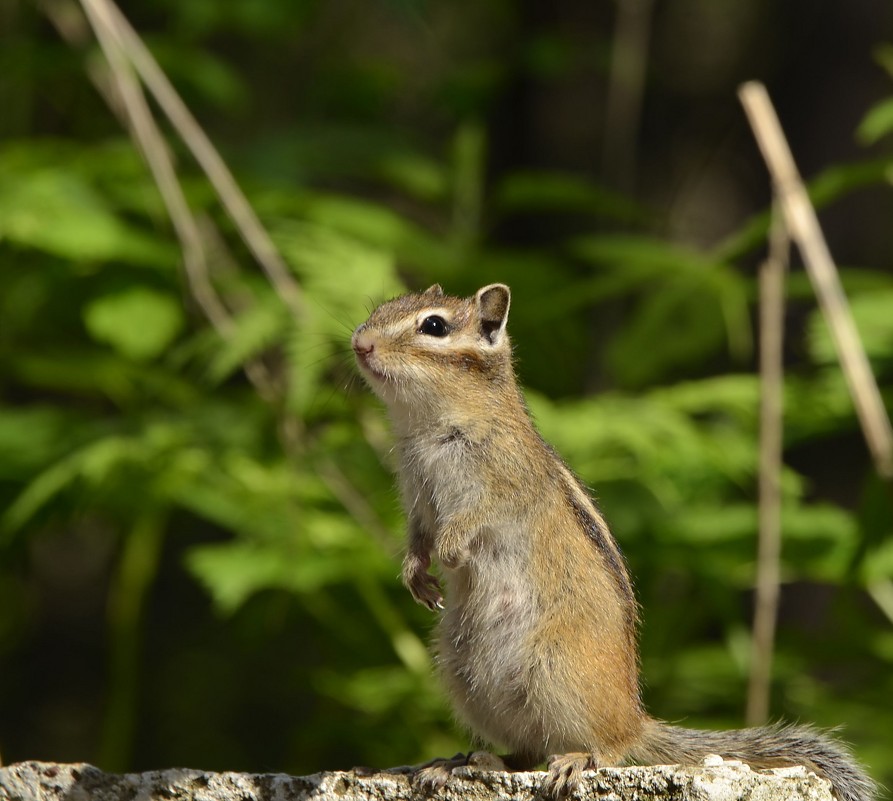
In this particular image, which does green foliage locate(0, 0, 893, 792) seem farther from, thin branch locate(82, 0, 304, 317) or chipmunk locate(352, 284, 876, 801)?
chipmunk locate(352, 284, 876, 801)

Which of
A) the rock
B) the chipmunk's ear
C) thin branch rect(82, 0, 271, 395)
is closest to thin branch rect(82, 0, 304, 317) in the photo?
thin branch rect(82, 0, 271, 395)

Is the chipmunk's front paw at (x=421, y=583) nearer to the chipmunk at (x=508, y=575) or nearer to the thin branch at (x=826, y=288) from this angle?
the chipmunk at (x=508, y=575)

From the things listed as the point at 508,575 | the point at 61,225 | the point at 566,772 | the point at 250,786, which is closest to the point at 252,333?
the point at 61,225

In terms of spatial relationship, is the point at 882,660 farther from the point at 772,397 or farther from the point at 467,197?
the point at 467,197

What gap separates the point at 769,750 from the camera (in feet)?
9.27

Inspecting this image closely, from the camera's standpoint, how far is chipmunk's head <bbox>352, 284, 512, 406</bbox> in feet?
10.1

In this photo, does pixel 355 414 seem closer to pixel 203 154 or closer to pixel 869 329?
pixel 203 154

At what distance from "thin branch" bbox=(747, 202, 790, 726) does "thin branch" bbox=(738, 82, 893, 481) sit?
140mm

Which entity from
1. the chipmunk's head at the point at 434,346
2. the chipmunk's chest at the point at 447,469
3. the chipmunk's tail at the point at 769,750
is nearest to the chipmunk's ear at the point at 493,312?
the chipmunk's head at the point at 434,346

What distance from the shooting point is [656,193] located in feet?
22.6

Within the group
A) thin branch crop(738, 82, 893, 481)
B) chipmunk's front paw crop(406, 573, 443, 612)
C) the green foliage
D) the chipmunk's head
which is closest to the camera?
chipmunk's front paw crop(406, 573, 443, 612)

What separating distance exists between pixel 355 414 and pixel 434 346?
142cm

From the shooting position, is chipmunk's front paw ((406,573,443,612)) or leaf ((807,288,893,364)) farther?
leaf ((807,288,893,364))

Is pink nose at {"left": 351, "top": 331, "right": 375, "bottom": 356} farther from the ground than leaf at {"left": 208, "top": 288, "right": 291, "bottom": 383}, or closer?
closer
